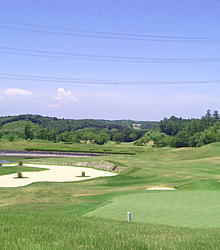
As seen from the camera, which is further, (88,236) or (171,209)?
(171,209)

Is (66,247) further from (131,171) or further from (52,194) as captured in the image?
(131,171)

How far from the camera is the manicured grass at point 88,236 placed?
→ 10953mm

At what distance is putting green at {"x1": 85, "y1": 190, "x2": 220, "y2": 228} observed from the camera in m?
20.2

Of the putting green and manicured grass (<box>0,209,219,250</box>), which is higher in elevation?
manicured grass (<box>0,209,219,250</box>)

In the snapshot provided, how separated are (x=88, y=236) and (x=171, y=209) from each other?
12.7m

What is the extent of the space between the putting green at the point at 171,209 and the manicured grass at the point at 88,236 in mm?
5845

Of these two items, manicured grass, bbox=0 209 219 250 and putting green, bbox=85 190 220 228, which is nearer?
manicured grass, bbox=0 209 219 250

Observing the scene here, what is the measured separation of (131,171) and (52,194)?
1221 inches

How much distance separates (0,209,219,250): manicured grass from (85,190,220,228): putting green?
5845 mm

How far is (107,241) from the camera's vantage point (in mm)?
11469

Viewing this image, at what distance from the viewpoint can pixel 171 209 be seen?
23672mm

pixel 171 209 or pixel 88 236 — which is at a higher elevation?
pixel 88 236

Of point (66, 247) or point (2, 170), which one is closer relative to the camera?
point (66, 247)

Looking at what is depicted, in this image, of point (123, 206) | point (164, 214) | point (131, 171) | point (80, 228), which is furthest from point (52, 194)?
point (131, 171)
